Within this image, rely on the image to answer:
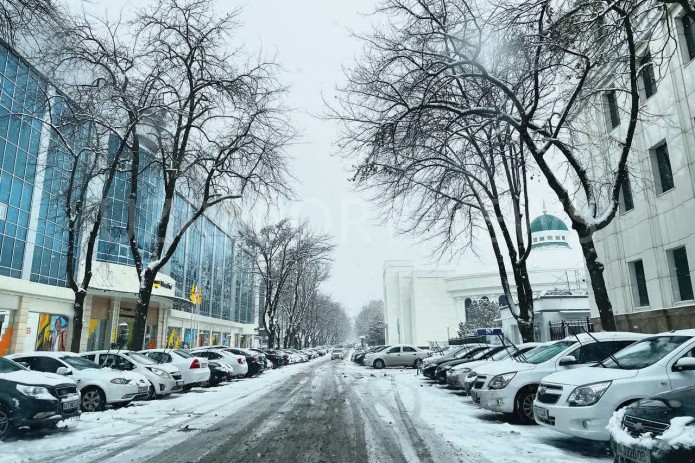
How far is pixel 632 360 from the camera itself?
7402 millimetres

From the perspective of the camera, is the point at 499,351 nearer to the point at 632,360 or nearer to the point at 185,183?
the point at 632,360

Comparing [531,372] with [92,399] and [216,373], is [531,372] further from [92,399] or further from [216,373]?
[216,373]

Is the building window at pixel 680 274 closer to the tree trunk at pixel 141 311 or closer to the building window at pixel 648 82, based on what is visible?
the building window at pixel 648 82

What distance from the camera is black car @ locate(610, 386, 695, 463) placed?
4016mm

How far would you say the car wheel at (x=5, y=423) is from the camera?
27.0 feet

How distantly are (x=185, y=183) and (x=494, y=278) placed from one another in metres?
58.7

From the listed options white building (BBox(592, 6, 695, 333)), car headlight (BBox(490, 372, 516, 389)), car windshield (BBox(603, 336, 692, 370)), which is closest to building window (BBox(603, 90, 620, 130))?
white building (BBox(592, 6, 695, 333))

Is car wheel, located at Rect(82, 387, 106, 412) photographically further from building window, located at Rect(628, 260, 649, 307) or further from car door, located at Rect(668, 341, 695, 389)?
building window, located at Rect(628, 260, 649, 307)

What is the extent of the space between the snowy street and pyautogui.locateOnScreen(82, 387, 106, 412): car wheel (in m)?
0.40

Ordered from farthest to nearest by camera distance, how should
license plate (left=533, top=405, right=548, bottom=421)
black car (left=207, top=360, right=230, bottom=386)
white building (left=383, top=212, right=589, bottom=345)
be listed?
1. white building (left=383, top=212, right=589, bottom=345)
2. black car (left=207, top=360, right=230, bottom=386)
3. license plate (left=533, top=405, right=548, bottom=421)

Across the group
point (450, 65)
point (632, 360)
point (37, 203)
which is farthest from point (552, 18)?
point (37, 203)

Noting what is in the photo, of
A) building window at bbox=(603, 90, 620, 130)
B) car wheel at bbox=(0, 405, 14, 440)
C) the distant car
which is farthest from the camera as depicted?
the distant car

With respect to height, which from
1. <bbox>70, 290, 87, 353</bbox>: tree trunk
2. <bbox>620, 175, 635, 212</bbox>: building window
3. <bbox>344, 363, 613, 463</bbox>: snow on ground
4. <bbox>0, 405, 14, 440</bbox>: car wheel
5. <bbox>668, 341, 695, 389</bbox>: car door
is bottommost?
<bbox>344, 363, 613, 463</bbox>: snow on ground

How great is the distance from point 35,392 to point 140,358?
22.9 feet
